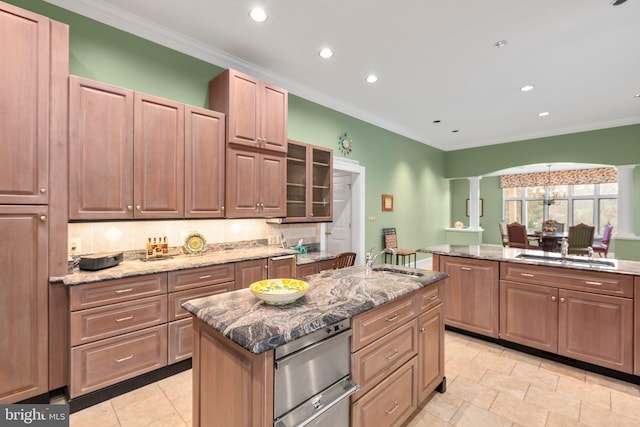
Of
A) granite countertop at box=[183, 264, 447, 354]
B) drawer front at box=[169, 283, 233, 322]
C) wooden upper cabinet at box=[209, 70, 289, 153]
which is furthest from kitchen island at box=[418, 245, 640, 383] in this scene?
drawer front at box=[169, 283, 233, 322]

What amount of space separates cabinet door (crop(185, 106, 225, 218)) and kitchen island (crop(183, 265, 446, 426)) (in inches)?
56.8

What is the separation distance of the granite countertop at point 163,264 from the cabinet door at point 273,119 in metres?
1.22

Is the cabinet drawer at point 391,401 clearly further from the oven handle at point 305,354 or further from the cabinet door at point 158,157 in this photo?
the cabinet door at point 158,157

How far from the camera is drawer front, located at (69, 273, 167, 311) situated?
6.54 feet

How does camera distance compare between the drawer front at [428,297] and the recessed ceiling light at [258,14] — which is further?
the recessed ceiling light at [258,14]

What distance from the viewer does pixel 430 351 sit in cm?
208

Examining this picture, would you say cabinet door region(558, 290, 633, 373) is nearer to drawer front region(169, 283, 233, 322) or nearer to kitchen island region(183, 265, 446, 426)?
kitchen island region(183, 265, 446, 426)

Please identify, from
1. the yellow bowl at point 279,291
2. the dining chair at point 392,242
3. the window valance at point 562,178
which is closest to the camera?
the yellow bowl at point 279,291

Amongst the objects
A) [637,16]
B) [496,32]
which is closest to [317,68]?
[496,32]

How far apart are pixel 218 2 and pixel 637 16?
361 centimetres

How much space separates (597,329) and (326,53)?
3703 millimetres

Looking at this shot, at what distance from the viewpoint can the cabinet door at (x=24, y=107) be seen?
6.10 feet

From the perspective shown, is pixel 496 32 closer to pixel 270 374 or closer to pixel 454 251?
pixel 454 251

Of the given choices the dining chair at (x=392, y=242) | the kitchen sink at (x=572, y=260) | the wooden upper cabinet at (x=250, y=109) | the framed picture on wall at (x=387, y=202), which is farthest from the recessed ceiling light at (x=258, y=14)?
the dining chair at (x=392, y=242)
